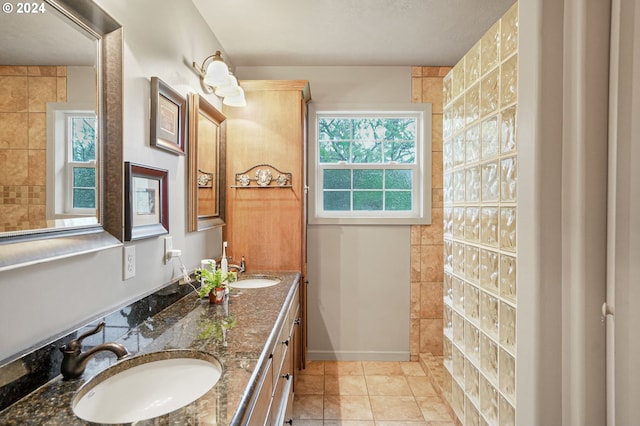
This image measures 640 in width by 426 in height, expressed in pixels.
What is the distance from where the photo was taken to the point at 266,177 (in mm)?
2545

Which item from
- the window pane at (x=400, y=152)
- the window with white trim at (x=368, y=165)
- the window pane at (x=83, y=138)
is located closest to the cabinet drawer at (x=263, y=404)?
the window pane at (x=83, y=138)

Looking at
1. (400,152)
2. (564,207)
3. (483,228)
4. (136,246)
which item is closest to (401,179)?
(400,152)

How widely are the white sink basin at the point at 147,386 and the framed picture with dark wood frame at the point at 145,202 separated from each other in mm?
478

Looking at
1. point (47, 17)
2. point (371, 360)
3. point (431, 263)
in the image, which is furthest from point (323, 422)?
point (47, 17)

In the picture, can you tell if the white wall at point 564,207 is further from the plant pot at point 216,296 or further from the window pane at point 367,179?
the window pane at point 367,179

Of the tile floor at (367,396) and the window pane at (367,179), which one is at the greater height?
the window pane at (367,179)

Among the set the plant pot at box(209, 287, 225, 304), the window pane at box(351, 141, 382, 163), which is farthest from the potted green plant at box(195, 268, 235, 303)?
the window pane at box(351, 141, 382, 163)

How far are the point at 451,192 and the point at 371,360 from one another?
5.66 feet

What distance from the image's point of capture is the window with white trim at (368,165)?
3023 millimetres

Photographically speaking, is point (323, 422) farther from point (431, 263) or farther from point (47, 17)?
point (47, 17)

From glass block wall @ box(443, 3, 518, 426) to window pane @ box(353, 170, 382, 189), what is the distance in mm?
1016

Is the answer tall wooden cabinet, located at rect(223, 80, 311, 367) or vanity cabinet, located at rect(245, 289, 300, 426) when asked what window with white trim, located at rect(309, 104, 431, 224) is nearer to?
tall wooden cabinet, located at rect(223, 80, 311, 367)

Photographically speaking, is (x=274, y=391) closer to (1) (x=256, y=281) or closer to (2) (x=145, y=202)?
(2) (x=145, y=202)

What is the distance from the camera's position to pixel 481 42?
1.56 meters
